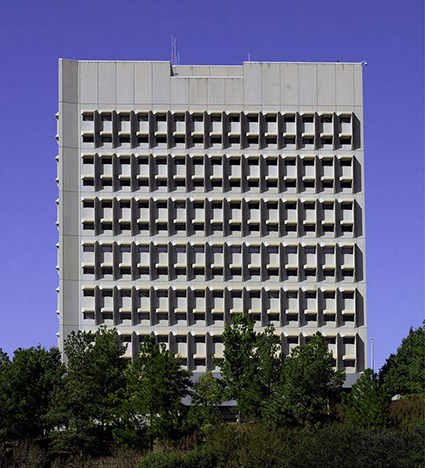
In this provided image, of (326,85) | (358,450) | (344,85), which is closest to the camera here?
(358,450)

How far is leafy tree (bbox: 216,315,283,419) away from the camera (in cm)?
9262

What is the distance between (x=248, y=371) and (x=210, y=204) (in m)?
27.1

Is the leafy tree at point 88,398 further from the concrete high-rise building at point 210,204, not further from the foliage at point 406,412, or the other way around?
the foliage at point 406,412

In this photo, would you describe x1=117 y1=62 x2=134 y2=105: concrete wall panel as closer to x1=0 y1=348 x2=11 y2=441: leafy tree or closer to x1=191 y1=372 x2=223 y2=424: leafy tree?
x1=191 y1=372 x2=223 y2=424: leafy tree

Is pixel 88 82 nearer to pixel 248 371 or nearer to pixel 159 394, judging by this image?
pixel 248 371

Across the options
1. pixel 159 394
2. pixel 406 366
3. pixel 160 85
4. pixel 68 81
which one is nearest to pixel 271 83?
pixel 160 85

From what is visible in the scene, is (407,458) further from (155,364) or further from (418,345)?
(418,345)

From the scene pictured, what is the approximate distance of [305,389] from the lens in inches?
3588

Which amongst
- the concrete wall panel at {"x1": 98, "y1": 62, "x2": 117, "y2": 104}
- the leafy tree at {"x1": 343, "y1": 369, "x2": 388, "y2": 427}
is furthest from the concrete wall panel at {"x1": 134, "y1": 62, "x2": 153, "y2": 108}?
the leafy tree at {"x1": 343, "y1": 369, "x2": 388, "y2": 427}

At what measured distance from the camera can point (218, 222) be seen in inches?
4574

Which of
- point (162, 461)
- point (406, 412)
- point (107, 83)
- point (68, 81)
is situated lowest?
point (162, 461)

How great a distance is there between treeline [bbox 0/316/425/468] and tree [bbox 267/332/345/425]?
10 centimetres

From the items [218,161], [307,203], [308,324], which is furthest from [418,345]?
[218,161]

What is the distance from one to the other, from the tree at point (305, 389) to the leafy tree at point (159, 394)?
25.7 ft
